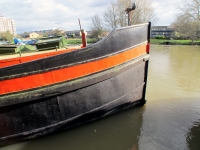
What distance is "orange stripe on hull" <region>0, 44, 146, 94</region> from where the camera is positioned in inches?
120

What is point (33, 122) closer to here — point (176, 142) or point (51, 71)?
point (51, 71)

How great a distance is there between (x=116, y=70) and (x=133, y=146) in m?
1.64

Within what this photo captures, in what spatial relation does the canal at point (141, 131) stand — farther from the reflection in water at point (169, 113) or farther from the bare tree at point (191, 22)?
the bare tree at point (191, 22)

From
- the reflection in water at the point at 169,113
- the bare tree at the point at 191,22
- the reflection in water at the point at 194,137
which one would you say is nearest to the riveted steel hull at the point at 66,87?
→ the reflection in water at the point at 169,113

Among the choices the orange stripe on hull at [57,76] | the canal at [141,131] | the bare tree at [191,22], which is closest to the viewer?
the orange stripe on hull at [57,76]

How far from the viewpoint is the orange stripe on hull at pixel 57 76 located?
120 inches

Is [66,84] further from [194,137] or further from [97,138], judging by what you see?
[194,137]

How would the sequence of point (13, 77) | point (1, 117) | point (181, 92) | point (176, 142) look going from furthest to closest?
point (181, 92) < point (176, 142) < point (1, 117) < point (13, 77)

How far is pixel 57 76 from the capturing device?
323 cm

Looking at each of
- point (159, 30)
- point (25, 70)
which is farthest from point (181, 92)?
point (159, 30)

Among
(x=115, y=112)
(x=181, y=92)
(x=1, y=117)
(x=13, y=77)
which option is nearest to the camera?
(x=13, y=77)

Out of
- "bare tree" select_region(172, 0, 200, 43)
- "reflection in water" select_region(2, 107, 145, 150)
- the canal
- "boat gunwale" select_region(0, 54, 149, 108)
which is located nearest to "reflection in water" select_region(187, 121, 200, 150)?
the canal

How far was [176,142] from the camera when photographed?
3510 mm

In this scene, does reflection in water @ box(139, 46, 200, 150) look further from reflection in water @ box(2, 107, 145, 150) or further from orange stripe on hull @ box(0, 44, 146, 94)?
orange stripe on hull @ box(0, 44, 146, 94)
